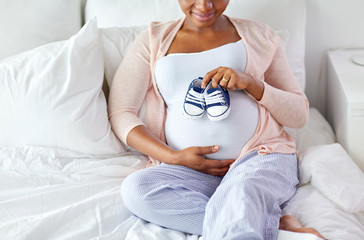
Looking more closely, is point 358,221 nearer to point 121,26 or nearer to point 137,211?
point 137,211

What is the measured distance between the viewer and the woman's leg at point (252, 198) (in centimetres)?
123

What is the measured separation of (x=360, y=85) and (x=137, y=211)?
91cm

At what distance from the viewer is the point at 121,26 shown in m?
2.08

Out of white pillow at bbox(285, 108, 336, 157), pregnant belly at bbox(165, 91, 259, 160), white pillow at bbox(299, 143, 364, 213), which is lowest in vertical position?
white pillow at bbox(285, 108, 336, 157)

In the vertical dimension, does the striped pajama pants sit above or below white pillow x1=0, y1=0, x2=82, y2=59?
below

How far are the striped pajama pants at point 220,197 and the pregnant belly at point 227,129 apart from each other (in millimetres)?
61

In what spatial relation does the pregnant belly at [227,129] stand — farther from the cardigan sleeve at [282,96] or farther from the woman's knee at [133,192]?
the woman's knee at [133,192]

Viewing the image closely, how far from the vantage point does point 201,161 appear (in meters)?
1.58

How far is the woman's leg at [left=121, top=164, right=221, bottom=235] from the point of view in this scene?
1.43 metres

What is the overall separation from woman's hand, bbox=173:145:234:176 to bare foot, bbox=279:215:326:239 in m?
0.27

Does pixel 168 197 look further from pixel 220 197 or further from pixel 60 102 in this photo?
pixel 60 102

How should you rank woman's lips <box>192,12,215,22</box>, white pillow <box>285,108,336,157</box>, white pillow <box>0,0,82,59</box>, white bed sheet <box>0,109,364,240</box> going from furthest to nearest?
white pillow <box>0,0,82,59</box> < white pillow <box>285,108,336,157</box> < woman's lips <box>192,12,215,22</box> < white bed sheet <box>0,109,364,240</box>

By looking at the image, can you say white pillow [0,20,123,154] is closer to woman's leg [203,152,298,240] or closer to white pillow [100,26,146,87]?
white pillow [100,26,146,87]

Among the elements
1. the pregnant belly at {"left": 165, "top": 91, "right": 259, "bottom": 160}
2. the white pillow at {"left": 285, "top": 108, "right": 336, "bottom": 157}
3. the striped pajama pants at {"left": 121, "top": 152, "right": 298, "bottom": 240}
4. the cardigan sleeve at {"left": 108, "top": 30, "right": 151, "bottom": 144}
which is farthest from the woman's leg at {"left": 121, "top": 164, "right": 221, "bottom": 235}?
the white pillow at {"left": 285, "top": 108, "right": 336, "bottom": 157}
